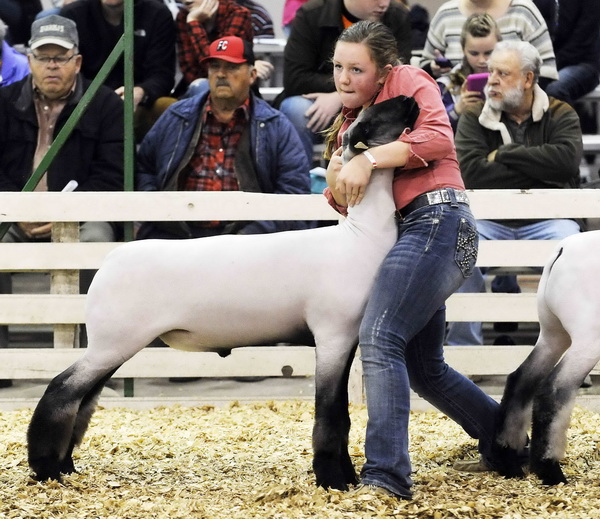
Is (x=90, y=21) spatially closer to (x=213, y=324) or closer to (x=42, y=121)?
(x=42, y=121)

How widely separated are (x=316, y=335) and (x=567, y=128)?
3.37 m

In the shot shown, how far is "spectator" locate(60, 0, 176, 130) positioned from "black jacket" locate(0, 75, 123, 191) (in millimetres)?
769

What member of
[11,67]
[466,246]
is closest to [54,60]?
[11,67]

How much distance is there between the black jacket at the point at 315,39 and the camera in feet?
23.8

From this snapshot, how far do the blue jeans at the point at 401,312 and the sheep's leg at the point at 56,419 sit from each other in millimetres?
1068

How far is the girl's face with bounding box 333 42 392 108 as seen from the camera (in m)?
3.74

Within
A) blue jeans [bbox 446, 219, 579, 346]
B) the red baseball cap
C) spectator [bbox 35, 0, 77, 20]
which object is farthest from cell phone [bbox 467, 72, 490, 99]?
spectator [bbox 35, 0, 77, 20]

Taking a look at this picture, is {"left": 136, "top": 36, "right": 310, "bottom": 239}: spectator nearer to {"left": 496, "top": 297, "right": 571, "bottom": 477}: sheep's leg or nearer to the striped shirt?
the striped shirt

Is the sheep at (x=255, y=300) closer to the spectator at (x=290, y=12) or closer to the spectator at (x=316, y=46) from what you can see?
the spectator at (x=316, y=46)

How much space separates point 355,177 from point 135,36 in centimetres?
422

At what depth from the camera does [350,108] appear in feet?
12.9

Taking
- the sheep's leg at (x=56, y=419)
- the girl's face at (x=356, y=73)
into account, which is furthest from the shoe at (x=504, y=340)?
the sheep's leg at (x=56, y=419)

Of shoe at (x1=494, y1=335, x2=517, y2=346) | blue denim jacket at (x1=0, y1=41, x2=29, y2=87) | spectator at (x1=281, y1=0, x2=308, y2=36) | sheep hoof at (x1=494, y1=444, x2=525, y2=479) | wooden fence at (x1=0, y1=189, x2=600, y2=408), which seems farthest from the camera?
spectator at (x1=281, y1=0, x2=308, y2=36)

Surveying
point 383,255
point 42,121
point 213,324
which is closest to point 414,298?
point 383,255
